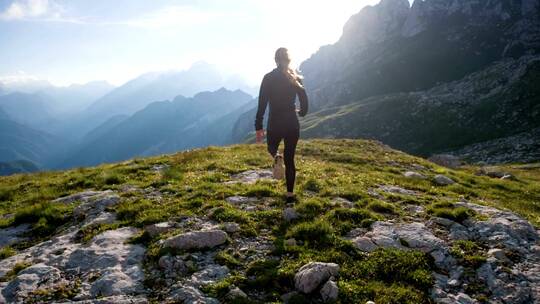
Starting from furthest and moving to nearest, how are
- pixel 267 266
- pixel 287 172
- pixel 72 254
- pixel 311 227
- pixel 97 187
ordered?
pixel 97 187
pixel 287 172
pixel 311 227
pixel 72 254
pixel 267 266

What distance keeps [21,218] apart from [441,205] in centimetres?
1428

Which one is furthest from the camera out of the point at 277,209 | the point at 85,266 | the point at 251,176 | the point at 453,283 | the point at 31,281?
the point at 251,176

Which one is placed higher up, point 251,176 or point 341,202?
point 251,176

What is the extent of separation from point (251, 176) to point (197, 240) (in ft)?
27.5

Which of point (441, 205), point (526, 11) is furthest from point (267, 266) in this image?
point (526, 11)

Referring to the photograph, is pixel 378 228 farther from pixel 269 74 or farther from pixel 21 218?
pixel 21 218

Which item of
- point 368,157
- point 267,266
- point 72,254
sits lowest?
point 368,157

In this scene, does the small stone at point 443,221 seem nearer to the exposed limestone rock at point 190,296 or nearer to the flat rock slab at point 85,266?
the exposed limestone rock at point 190,296

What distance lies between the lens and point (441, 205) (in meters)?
14.7

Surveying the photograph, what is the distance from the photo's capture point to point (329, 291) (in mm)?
8664

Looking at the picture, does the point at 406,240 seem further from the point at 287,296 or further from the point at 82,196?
the point at 82,196

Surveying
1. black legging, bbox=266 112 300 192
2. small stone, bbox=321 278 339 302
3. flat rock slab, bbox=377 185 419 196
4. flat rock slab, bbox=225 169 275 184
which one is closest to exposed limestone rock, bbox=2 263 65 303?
small stone, bbox=321 278 339 302

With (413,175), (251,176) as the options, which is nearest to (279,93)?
(251,176)

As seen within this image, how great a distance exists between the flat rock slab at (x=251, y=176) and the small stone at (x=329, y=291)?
8955 mm
